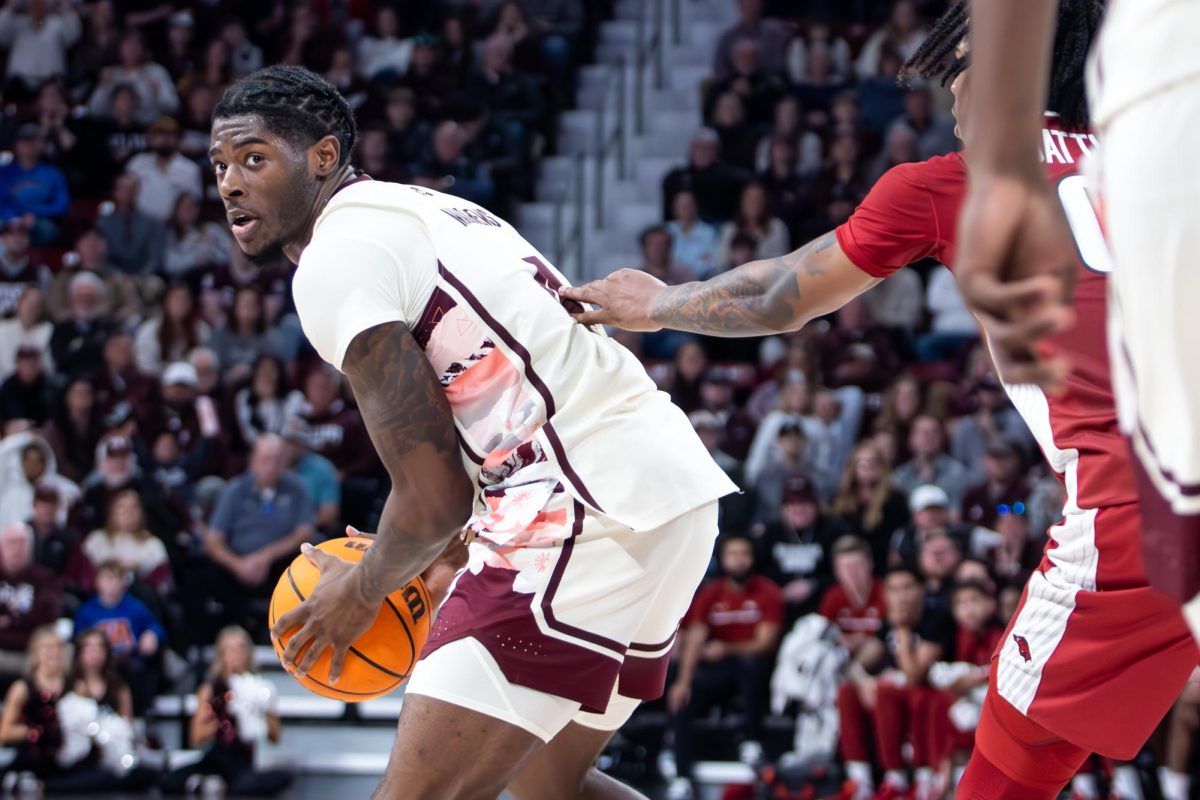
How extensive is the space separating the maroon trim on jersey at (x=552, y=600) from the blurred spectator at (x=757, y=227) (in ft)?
29.9

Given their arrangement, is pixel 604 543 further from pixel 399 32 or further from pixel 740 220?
pixel 399 32

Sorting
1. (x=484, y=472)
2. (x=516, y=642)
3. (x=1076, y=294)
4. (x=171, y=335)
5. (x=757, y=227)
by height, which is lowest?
(x=171, y=335)

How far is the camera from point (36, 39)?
585 inches

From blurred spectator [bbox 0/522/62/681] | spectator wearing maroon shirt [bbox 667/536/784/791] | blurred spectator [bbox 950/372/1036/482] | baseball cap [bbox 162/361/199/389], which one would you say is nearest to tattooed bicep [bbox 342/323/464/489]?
spectator wearing maroon shirt [bbox 667/536/784/791]

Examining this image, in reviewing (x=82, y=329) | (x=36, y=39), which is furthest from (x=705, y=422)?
(x=36, y=39)

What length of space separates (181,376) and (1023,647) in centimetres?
890

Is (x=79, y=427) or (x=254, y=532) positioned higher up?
(x=79, y=427)

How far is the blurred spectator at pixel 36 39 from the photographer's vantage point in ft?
48.7

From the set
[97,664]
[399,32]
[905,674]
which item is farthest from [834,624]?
[399,32]

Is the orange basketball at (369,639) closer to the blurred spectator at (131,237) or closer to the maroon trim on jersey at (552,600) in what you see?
the maroon trim on jersey at (552,600)

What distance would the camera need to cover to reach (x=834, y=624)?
8969 mm

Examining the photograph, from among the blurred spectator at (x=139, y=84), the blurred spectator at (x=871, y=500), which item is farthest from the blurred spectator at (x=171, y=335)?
the blurred spectator at (x=871, y=500)

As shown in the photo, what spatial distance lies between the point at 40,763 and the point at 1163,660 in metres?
7.70

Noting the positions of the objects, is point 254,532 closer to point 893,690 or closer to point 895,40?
point 893,690
